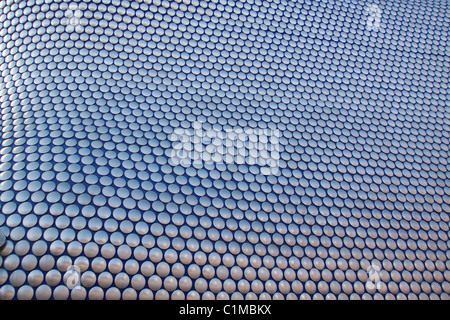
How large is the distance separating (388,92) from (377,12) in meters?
1.94

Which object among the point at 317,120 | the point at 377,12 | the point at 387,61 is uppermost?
the point at 377,12

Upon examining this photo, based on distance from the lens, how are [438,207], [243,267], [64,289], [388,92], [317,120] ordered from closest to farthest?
[64,289]
[243,267]
[438,207]
[317,120]
[388,92]

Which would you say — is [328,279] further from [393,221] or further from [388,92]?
[388,92]

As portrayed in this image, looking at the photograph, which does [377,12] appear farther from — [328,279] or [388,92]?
[328,279]

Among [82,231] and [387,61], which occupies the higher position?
[387,61]

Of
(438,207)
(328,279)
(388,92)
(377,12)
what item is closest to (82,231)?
(328,279)

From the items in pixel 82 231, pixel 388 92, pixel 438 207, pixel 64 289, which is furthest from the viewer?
pixel 388 92

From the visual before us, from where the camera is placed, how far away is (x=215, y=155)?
15.1 feet

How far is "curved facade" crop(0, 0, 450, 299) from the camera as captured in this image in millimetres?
3773

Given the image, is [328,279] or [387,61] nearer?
[328,279]

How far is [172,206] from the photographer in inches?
161

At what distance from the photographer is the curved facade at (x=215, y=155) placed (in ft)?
12.4

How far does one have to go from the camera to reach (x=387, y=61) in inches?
248

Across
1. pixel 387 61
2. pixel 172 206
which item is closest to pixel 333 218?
pixel 172 206
